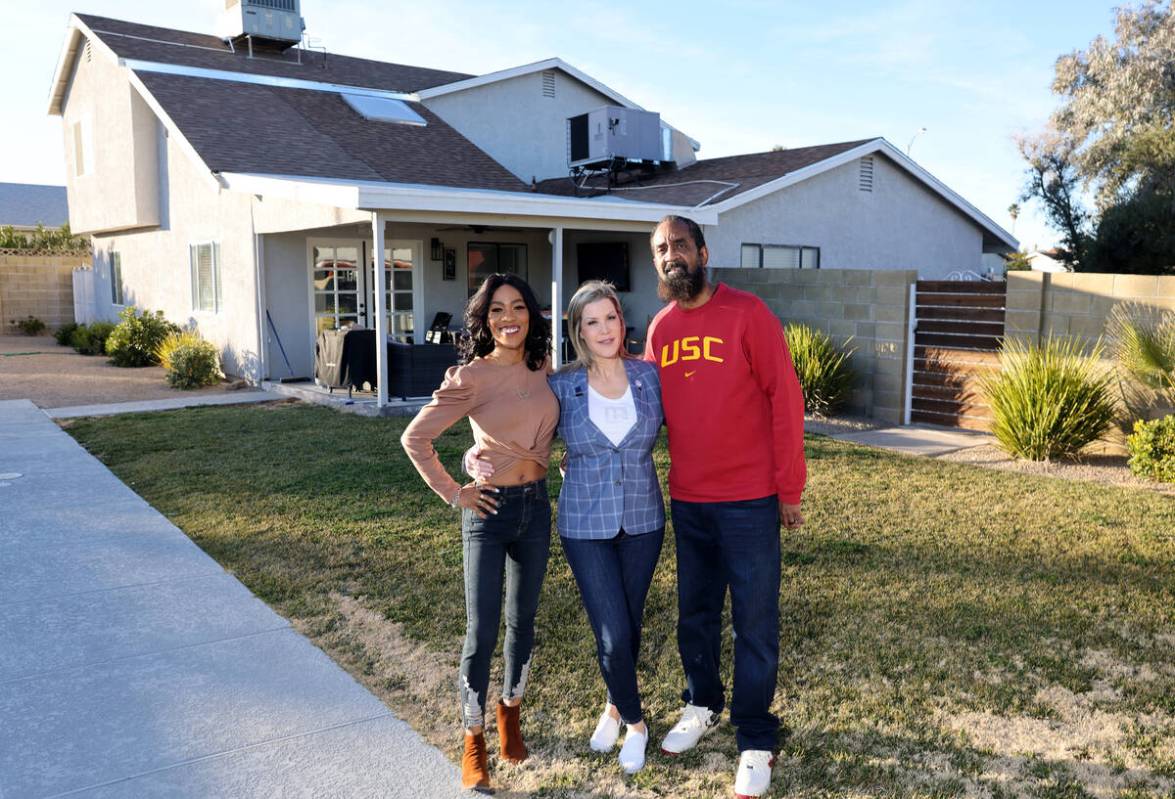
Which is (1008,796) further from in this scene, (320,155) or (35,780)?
(320,155)

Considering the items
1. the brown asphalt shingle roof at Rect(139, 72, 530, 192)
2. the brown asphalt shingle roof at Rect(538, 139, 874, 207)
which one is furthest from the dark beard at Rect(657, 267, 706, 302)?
the brown asphalt shingle roof at Rect(139, 72, 530, 192)

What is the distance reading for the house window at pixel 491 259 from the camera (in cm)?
1631

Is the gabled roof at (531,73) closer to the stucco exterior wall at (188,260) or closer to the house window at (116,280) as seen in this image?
the stucco exterior wall at (188,260)

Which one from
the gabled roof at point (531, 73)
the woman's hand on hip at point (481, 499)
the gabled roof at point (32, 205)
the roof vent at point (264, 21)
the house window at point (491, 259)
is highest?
the roof vent at point (264, 21)

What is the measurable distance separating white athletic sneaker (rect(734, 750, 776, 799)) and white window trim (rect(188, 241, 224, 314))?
13.7m

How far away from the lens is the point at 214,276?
15445 mm

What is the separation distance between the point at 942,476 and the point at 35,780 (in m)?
6.99

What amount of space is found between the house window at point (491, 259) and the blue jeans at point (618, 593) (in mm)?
12880

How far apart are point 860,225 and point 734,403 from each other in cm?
1392

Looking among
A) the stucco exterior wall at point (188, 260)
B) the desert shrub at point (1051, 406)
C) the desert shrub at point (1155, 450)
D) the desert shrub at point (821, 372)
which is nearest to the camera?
the desert shrub at point (1155, 450)

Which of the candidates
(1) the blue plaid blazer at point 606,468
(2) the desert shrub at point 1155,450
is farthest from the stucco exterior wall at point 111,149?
(1) the blue plaid blazer at point 606,468

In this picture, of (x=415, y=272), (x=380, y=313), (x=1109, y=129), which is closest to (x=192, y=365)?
(x=415, y=272)

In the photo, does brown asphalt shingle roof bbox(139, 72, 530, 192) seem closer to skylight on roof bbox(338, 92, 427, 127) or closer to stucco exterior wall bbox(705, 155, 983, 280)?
skylight on roof bbox(338, 92, 427, 127)

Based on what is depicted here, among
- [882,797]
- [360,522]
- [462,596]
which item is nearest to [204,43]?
[360,522]
